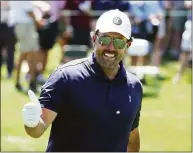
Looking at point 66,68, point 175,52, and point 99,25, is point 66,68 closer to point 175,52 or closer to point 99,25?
point 99,25

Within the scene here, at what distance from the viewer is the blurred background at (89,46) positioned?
1183 cm

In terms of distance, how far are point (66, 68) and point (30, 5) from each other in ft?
28.3

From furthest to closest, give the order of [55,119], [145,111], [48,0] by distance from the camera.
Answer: [48,0] < [145,111] < [55,119]

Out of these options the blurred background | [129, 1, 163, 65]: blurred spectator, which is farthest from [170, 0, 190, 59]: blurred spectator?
[129, 1, 163, 65]: blurred spectator

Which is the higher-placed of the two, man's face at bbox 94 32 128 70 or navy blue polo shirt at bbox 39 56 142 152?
man's face at bbox 94 32 128 70

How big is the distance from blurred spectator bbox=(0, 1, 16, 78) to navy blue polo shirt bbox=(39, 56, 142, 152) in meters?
9.28

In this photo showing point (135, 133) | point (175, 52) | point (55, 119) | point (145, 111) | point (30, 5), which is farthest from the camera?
point (175, 52)

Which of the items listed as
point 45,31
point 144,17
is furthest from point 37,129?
point 144,17

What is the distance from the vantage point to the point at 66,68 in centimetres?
498

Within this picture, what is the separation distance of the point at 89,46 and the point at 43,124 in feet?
39.9

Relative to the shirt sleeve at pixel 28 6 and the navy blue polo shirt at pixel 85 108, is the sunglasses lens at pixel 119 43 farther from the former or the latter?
the shirt sleeve at pixel 28 6

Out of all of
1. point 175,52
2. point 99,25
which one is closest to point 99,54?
point 99,25

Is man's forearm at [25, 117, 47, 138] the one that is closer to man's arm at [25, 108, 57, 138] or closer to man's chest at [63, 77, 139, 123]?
man's arm at [25, 108, 57, 138]

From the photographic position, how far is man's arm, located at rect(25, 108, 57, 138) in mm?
4773
